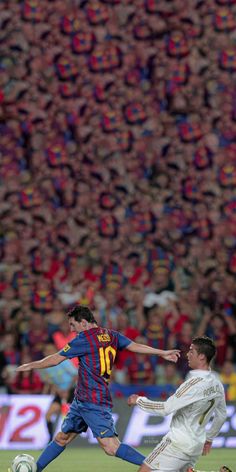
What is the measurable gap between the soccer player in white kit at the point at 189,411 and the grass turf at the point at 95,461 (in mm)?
2628

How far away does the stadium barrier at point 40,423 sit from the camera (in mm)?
12391

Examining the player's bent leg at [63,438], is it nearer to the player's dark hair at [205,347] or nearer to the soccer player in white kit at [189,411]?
the soccer player in white kit at [189,411]

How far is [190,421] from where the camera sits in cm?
761

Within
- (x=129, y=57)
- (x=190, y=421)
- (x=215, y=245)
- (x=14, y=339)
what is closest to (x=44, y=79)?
(x=129, y=57)

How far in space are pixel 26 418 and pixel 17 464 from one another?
3.61 m

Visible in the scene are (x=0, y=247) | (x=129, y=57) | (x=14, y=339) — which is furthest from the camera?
(x=129, y=57)

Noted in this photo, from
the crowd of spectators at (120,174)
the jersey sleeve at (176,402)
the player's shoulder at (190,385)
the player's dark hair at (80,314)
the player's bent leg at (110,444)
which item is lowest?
the player's bent leg at (110,444)

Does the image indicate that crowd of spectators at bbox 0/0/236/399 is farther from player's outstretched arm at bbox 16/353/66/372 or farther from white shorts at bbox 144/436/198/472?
white shorts at bbox 144/436/198/472

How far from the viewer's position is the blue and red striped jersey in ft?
28.2

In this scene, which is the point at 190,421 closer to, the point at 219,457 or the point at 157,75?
the point at 219,457

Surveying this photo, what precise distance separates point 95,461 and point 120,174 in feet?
21.3

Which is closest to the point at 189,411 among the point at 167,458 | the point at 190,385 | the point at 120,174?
the point at 190,385

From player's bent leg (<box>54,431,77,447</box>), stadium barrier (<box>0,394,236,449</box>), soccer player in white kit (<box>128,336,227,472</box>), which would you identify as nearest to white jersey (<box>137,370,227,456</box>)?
soccer player in white kit (<box>128,336,227,472</box>)

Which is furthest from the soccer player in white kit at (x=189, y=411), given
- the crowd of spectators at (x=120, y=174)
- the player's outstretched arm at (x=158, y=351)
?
the crowd of spectators at (x=120, y=174)
